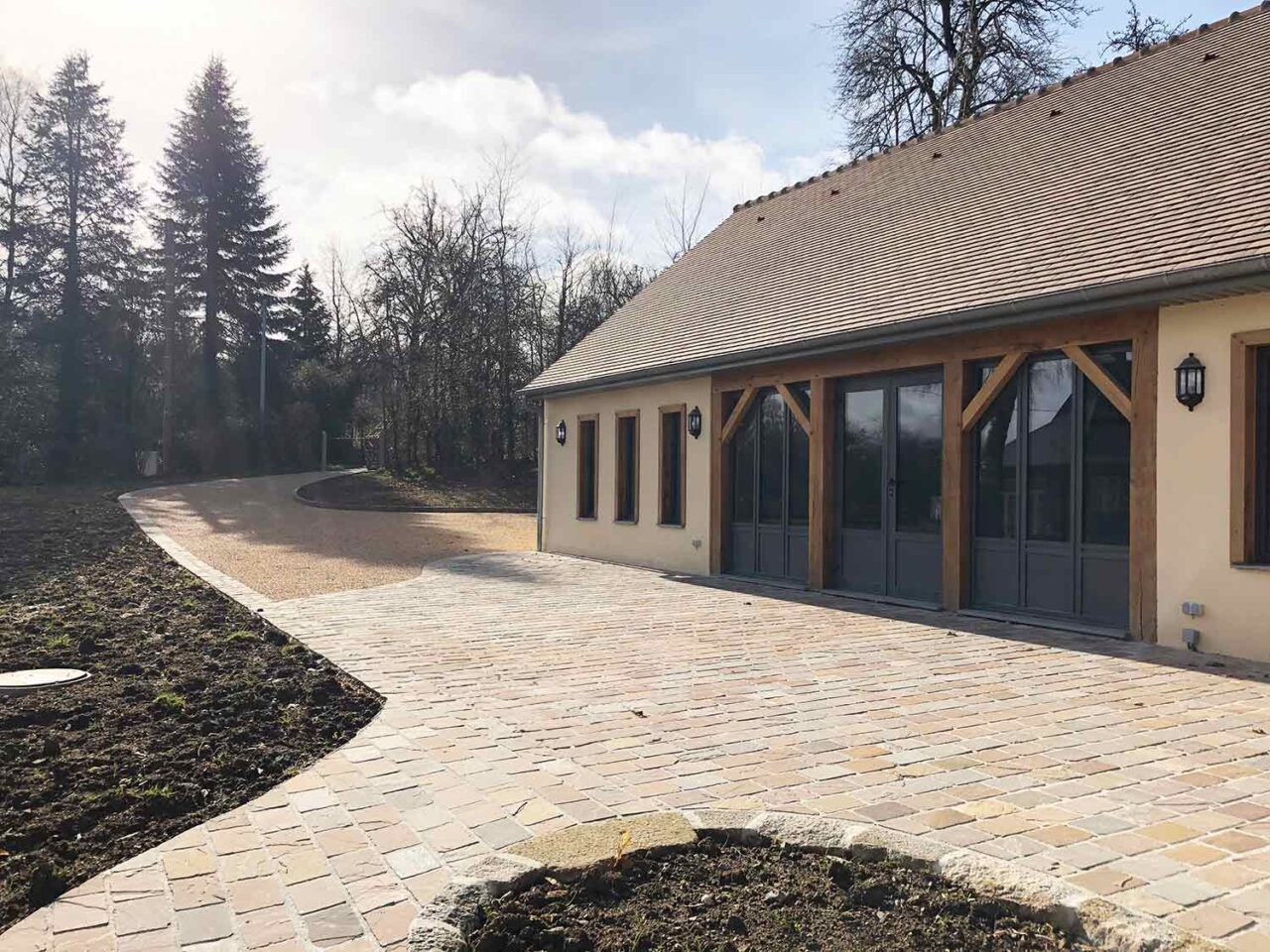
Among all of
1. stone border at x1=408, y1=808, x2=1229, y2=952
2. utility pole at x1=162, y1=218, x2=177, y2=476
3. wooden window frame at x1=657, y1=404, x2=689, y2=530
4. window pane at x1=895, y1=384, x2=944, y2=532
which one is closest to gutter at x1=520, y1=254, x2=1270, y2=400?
window pane at x1=895, y1=384, x2=944, y2=532

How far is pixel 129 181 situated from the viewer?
33.0 meters

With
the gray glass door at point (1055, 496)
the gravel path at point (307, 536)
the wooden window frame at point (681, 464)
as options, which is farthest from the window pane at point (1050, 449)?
the gravel path at point (307, 536)

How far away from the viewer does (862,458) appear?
10.2 metres

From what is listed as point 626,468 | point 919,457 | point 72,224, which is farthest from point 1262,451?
Answer: point 72,224

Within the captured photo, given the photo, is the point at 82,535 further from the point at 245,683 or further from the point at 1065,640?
the point at 1065,640

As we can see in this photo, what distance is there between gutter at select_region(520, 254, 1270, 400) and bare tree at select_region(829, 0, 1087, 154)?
546 inches

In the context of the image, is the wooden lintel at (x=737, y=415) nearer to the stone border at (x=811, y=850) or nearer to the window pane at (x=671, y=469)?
the window pane at (x=671, y=469)

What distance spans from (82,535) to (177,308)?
923 inches

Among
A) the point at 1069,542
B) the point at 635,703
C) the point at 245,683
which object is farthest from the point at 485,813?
the point at 1069,542

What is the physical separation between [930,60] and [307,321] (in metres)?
32.9

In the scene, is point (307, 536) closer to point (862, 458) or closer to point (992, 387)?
point (862, 458)

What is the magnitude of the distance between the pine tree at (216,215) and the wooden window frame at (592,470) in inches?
970

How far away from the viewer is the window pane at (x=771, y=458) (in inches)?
448

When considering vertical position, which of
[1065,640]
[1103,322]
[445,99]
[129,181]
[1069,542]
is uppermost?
[129,181]
